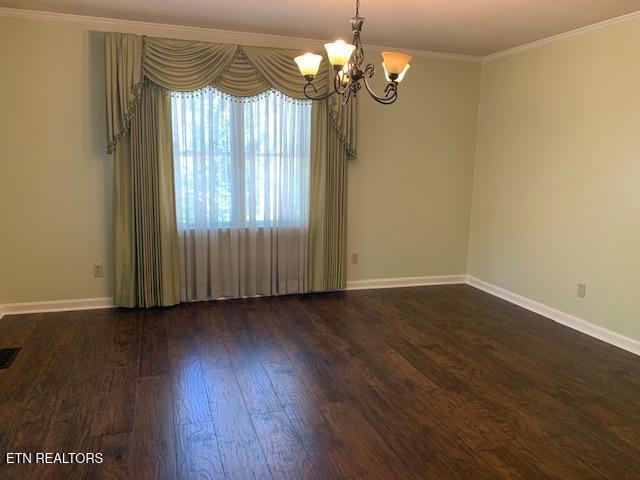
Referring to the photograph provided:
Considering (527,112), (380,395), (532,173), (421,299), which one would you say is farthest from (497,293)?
(380,395)

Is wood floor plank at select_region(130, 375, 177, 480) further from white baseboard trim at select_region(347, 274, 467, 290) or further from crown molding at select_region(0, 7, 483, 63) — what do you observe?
crown molding at select_region(0, 7, 483, 63)

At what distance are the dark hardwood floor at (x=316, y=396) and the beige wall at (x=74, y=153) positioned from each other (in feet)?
1.66

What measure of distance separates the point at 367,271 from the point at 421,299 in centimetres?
66

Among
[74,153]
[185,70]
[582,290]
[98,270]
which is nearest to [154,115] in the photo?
[185,70]

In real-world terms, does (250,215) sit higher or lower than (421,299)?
higher

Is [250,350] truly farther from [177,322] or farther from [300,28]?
[300,28]

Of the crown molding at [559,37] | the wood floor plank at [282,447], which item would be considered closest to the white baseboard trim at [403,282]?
the crown molding at [559,37]

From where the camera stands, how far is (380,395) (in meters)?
2.94

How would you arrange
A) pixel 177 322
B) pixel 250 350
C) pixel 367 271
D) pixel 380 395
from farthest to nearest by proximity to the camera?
pixel 367 271, pixel 177 322, pixel 250 350, pixel 380 395

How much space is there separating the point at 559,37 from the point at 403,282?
9.09ft

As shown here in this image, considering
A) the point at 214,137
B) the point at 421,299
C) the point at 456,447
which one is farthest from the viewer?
the point at 421,299

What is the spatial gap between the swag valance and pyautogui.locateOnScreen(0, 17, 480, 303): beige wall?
191mm

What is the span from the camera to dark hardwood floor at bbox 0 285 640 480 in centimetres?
230

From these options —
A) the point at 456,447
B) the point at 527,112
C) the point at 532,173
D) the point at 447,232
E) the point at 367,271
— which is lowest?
the point at 456,447
